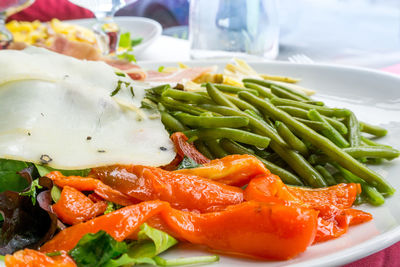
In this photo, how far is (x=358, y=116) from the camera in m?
3.07

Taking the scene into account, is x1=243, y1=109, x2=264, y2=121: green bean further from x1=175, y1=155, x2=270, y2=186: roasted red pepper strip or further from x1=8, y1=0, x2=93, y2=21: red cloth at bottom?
x1=8, y1=0, x2=93, y2=21: red cloth at bottom

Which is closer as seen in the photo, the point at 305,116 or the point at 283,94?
the point at 305,116

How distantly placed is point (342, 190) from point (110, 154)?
98 centimetres

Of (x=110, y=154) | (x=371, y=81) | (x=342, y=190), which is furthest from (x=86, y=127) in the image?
(x=371, y=81)

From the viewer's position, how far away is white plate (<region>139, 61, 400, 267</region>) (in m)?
1.67

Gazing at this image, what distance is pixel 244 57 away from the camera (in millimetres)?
4586

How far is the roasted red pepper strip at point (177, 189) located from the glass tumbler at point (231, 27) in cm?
273

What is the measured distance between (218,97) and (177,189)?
81 centimetres

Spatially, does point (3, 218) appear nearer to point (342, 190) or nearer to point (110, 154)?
point (110, 154)

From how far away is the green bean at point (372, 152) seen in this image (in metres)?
2.39

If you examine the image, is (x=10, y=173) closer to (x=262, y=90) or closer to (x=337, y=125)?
(x=262, y=90)

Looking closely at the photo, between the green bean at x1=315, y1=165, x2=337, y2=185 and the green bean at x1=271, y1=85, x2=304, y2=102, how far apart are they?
1.96 feet

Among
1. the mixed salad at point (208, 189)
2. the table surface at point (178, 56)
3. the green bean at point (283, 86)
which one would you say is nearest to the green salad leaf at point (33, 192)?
the mixed salad at point (208, 189)

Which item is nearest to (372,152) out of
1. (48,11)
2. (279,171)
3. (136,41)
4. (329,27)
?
(279,171)
